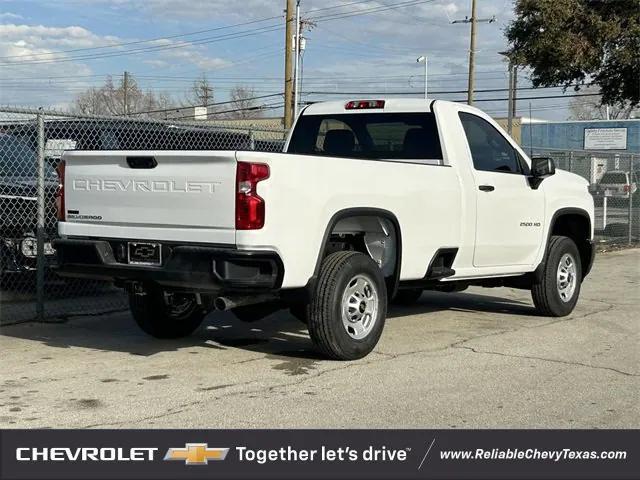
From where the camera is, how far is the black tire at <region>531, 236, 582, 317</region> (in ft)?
28.9

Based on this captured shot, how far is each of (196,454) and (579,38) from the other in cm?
1641

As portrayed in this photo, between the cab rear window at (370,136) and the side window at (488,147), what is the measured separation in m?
0.42

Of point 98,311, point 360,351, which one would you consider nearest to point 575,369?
point 360,351

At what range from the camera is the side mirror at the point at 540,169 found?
8.33 meters

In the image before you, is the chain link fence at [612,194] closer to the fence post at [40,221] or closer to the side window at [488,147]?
the side window at [488,147]

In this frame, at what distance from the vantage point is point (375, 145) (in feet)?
26.6

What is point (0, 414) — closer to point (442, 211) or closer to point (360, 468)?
point (360, 468)

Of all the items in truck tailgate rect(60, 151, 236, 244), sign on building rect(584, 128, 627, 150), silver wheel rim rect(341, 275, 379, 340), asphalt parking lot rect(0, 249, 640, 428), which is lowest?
asphalt parking lot rect(0, 249, 640, 428)

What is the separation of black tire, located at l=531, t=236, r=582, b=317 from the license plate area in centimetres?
445

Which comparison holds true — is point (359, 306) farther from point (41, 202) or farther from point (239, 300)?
point (41, 202)

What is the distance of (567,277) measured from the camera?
9.18 metres

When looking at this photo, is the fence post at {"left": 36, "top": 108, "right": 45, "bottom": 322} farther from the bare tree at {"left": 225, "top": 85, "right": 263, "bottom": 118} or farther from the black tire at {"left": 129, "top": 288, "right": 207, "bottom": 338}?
the bare tree at {"left": 225, "top": 85, "right": 263, "bottom": 118}

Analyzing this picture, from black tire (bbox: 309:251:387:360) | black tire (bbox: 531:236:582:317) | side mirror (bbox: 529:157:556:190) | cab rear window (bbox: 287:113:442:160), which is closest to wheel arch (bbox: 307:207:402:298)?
black tire (bbox: 309:251:387:360)

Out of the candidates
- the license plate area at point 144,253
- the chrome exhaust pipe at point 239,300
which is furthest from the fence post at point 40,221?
Result: the chrome exhaust pipe at point 239,300
